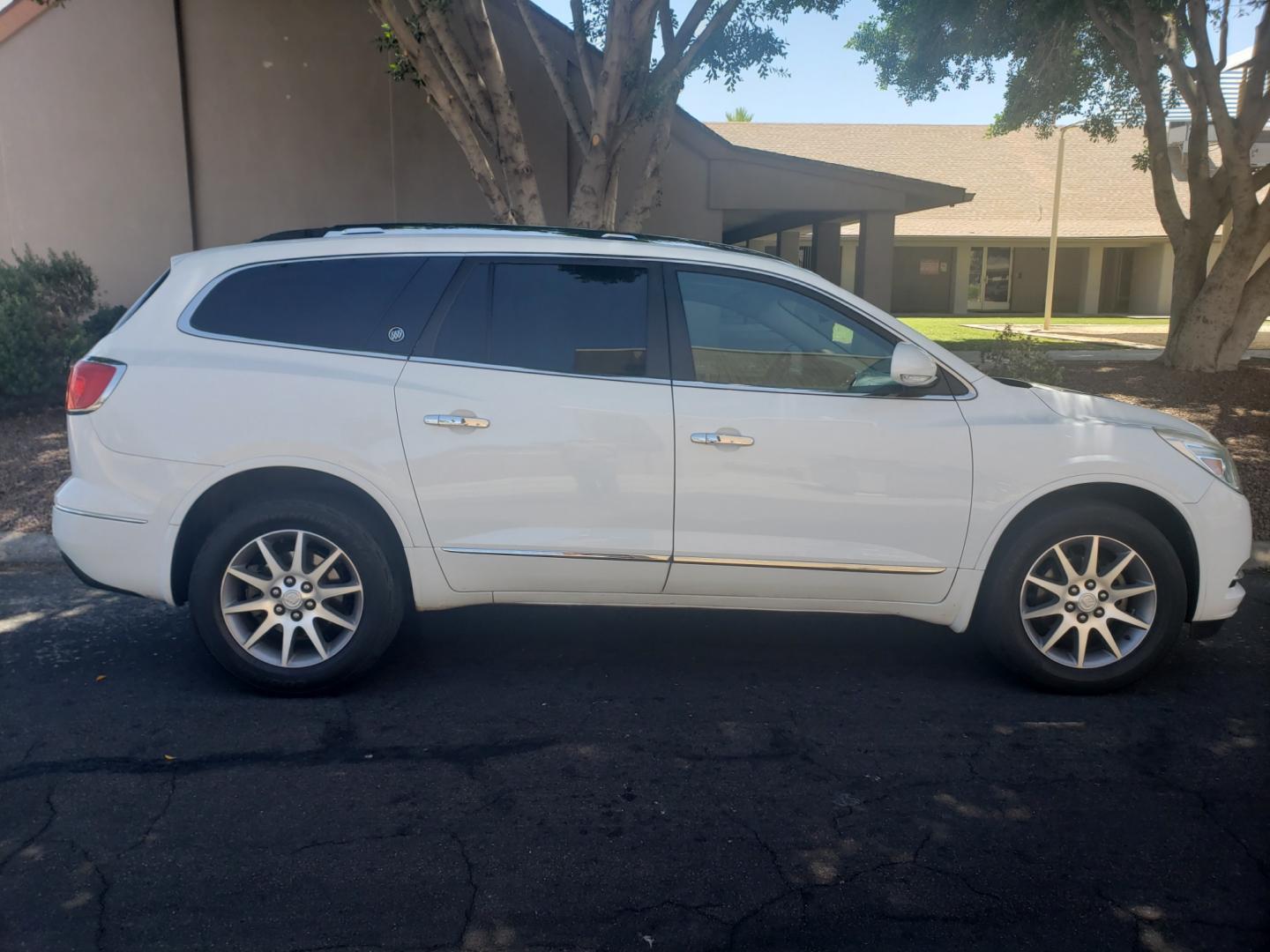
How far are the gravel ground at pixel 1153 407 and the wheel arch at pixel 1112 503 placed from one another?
290 centimetres

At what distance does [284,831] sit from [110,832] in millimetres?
576

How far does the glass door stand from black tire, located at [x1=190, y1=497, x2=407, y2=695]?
32.2 meters

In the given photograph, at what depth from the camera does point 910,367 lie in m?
4.50

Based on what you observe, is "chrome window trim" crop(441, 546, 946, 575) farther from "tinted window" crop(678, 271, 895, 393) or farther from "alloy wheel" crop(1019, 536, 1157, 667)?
"tinted window" crop(678, 271, 895, 393)

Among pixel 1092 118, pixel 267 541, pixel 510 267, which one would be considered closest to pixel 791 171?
pixel 1092 118

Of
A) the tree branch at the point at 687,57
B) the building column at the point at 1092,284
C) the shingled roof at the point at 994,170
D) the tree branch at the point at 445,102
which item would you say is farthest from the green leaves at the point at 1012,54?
the building column at the point at 1092,284

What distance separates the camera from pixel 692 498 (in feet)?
14.9

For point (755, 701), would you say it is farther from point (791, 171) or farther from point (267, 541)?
point (791, 171)

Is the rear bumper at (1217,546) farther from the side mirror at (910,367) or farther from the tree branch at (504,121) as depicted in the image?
the tree branch at (504,121)

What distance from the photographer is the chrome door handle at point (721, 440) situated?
4.51 meters

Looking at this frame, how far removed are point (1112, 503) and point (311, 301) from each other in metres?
3.69

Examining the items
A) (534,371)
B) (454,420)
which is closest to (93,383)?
(454,420)

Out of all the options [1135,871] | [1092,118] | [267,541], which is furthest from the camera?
[1092,118]

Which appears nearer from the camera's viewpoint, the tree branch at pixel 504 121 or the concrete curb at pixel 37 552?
the concrete curb at pixel 37 552
